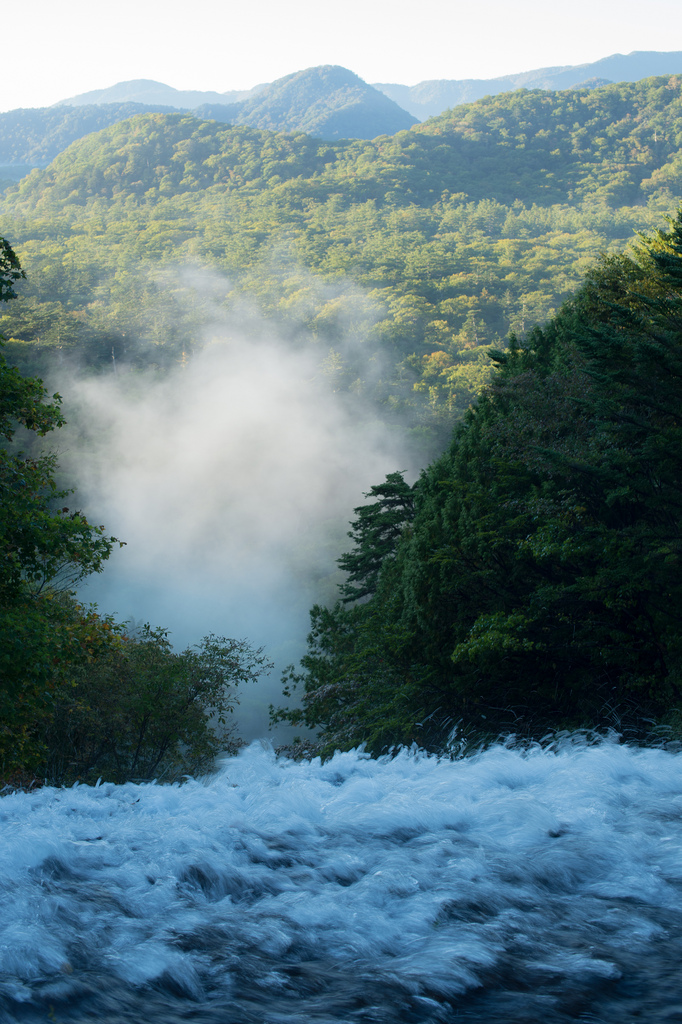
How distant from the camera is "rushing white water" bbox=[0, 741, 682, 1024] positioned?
4.24 m

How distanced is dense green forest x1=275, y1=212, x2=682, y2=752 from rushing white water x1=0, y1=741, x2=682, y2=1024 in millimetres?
4815

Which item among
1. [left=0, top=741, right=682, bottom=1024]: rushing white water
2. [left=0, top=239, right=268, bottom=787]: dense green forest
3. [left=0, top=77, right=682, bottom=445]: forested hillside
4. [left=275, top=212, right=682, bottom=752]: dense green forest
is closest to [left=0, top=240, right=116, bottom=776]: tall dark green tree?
[left=0, top=239, right=268, bottom=787]: dense green forest

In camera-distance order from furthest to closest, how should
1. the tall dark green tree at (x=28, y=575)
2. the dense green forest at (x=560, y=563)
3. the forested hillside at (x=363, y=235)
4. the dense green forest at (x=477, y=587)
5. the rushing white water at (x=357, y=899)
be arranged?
the forested hillside at (x=363, y=235) → the dense green forest at (x=560, y=563) → the dense green forest at (x=477, y=587) → the tall dark green tree at (x=28, y=575) → the rushing white water at (x=357, y=899)

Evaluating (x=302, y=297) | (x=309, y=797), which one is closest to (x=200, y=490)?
(x=302, y=297)

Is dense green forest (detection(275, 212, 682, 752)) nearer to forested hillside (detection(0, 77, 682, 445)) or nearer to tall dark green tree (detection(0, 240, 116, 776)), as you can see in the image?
tall dark green tree (detection(0, 240, 116, 776))

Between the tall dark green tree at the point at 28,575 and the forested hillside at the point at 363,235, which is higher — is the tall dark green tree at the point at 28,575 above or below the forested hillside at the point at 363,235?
below

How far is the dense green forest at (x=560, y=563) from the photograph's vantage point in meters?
13.0

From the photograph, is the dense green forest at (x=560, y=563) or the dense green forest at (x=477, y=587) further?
the dense green forest at (x=560, y=563)

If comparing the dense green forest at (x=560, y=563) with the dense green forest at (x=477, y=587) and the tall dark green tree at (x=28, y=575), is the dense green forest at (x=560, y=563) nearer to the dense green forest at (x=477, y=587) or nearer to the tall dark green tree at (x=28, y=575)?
the dense green forest at (x=477, y=587)

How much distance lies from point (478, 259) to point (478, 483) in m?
122

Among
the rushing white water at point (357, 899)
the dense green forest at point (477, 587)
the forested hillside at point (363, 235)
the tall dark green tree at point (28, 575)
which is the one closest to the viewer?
the rushing white water at point (357, 899)

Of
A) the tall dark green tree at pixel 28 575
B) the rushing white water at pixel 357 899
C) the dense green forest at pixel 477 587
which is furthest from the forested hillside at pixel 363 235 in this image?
the rushing white water at pixel 357 899

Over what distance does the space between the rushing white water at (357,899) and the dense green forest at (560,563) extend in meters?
4.82

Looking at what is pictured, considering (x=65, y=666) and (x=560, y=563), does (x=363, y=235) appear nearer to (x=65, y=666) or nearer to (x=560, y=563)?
(x=560, y=563)
